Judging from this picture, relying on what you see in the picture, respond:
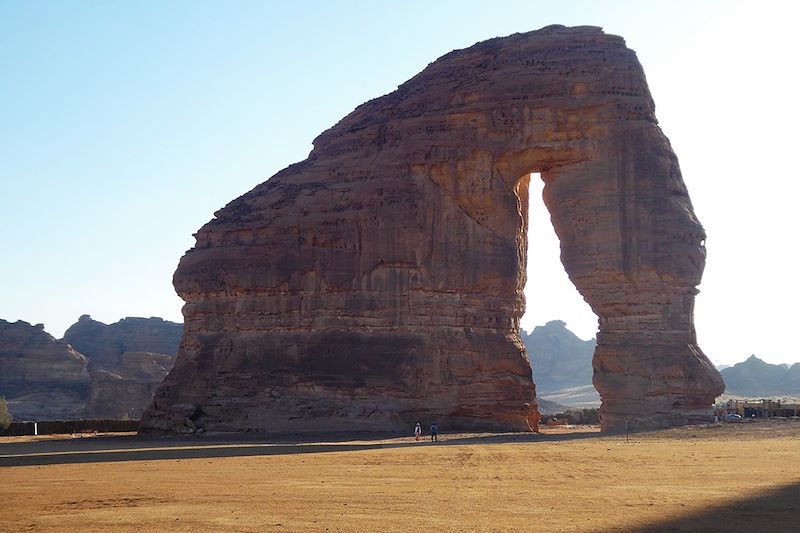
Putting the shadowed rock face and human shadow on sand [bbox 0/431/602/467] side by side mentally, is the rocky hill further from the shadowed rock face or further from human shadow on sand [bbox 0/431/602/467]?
human shadow on sand [bbox 0/431/602/467]

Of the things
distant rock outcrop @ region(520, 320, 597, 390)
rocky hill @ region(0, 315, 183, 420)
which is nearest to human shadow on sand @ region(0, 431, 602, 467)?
rocky hill @ region(0, 315, 183, 420)

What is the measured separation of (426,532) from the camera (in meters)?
16.0

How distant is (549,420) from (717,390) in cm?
2398

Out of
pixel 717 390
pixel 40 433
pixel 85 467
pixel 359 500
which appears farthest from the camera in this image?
pixel 40 433

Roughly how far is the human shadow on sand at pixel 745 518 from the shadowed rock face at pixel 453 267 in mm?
25795

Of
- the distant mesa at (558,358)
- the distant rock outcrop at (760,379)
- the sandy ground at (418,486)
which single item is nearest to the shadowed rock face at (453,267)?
the sandy ground at (418,486)

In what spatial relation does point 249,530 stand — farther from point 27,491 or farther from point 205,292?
point 205,292

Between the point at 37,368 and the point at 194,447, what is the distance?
58295 millimetres

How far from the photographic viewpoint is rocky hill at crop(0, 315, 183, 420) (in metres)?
77.4

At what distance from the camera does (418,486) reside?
22641 mm

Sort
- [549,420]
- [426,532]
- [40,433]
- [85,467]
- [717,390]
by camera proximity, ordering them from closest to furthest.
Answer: [426,532]
[85,467]
[717,390]
[40,433]
[549,420]

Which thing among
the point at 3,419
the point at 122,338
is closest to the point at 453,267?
the point at 3,419

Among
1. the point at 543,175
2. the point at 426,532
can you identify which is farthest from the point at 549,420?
the point at 426,532

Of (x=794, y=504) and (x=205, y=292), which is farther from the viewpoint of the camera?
(x=205, y=292)
